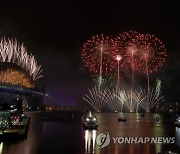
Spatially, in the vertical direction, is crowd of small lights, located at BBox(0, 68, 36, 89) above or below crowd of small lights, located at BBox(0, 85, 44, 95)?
above

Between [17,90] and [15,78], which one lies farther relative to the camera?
[15,78]

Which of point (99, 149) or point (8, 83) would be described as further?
point (8, 83)

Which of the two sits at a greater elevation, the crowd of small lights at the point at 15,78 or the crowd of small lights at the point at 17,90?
the crowd of small lights at the point at 15,78

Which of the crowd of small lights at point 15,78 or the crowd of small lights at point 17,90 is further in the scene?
the crowd of small lights at point 15,78

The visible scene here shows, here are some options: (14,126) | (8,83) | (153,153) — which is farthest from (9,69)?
(153,153)

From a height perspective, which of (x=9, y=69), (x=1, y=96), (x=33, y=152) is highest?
(x=9, y=69)

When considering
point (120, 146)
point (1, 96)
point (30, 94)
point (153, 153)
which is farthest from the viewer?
point (30, 94)

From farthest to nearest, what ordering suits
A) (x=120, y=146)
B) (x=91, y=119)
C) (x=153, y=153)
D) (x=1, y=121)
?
(x=91, y=119) < (x=1, y=121) < (x=120, y=146) < (x=153, y=153)

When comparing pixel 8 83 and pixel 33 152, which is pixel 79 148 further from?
pixel 8 83

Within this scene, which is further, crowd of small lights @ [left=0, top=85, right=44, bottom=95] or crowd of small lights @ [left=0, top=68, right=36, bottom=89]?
crowd of small lights @ [left=0, top=68, right=36, bottom=89]

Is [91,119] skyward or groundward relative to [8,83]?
groundward

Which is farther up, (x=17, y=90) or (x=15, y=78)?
(x=15, y=78)
